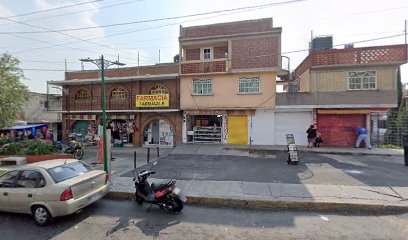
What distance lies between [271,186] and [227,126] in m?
9.93

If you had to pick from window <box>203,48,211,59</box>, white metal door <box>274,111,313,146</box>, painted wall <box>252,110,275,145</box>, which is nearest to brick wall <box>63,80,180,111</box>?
window <box>203,48,211,59</box>

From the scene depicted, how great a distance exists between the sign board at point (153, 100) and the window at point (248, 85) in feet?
19.0

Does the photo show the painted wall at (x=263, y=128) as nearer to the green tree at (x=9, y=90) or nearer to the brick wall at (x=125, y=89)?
the brick wall at (x=125, y=89)

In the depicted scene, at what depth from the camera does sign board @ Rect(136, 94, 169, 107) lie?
1798 centimetres

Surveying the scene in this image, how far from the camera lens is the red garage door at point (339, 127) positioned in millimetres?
15961

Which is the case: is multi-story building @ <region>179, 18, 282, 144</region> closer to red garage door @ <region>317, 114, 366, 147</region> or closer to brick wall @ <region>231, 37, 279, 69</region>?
brick wall @ <region>231, 37, 279, 69</region>

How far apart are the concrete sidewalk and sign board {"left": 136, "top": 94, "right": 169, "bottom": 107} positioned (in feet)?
34.8

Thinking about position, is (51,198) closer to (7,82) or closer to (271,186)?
(271,186)

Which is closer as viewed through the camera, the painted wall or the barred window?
the painted wall

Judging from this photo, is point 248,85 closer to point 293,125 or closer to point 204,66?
point 204,66

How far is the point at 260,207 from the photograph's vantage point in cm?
623

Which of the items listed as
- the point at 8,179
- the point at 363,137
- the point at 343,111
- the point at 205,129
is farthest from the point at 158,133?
the point at 363,137

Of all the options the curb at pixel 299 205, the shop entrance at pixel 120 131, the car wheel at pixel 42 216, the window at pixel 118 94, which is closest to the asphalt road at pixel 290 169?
the curb at pixel 299 205

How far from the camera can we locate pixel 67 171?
5996 mm
